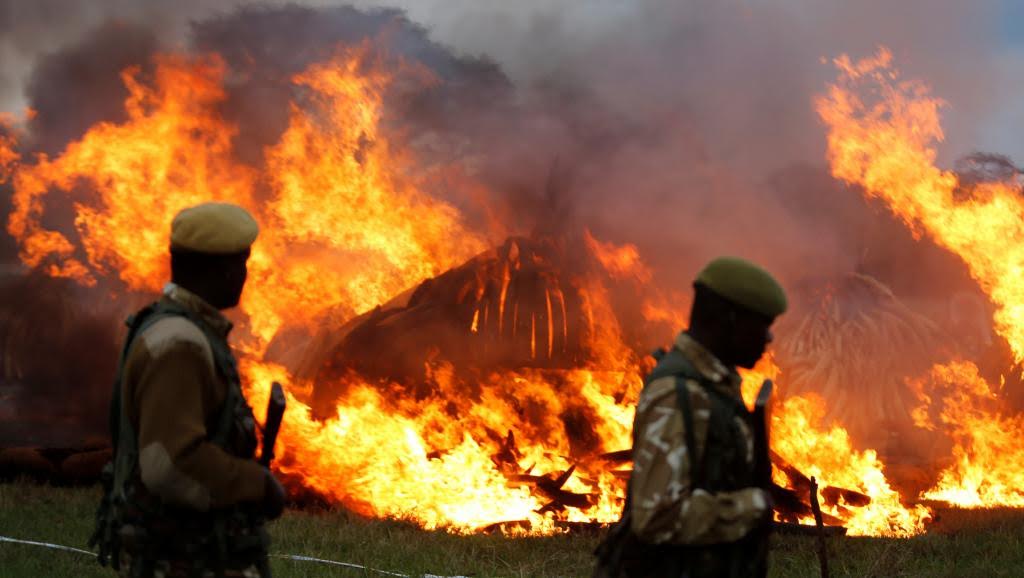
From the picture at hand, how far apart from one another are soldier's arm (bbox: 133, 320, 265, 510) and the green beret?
149 cm

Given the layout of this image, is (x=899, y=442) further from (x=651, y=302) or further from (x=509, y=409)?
(x=509, y=409)

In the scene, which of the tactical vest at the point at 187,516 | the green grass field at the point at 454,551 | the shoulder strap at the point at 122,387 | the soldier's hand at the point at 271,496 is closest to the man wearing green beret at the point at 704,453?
the soldier's hand at the point at 271,496

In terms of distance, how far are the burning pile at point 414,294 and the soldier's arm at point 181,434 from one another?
683 centimetres

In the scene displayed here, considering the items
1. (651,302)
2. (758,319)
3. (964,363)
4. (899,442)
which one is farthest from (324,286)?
(964,363)

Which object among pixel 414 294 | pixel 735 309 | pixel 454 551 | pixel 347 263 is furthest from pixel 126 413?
pixel 347 263

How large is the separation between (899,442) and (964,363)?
87.6 inches

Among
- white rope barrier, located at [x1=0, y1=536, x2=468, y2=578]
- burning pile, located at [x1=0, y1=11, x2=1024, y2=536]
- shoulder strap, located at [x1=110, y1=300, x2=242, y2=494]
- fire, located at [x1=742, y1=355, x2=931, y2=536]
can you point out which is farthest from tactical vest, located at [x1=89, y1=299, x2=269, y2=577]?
fire, located at [x1=742, y1=355, x2=931, y2=536]

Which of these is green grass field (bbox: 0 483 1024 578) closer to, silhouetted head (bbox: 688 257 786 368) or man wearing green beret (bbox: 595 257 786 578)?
man wearing green beret (bbox: 595 257 786 578)

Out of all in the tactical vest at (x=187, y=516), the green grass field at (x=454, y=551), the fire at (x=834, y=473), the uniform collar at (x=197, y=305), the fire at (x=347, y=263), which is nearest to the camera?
the tactical vest at (x=187, y=516)

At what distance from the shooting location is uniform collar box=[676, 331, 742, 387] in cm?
298

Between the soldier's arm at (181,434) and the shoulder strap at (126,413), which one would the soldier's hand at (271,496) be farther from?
the shoulder strap at (126,413)

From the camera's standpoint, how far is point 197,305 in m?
3.09

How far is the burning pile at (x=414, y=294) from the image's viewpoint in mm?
10750

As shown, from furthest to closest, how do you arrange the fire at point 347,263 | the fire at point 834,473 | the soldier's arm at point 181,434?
the fire at point 347,263 < the fire at point 834,473 < the soldier's arm at point 181,434
